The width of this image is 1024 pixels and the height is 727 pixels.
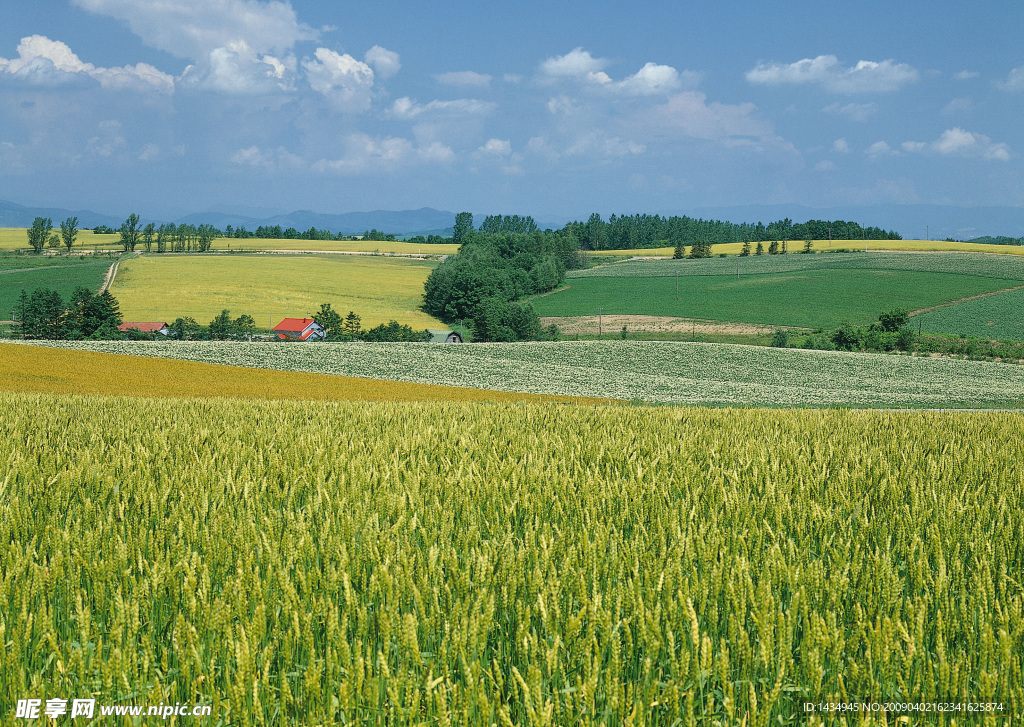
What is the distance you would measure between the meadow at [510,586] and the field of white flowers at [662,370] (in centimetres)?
2577

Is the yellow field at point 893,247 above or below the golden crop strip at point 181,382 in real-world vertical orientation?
above

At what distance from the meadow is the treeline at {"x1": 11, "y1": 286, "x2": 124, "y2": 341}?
174ft

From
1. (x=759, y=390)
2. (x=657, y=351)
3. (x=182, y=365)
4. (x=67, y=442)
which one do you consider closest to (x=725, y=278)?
(x=657, y=351)

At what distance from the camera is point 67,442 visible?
6441 mm

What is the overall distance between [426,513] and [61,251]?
135 m

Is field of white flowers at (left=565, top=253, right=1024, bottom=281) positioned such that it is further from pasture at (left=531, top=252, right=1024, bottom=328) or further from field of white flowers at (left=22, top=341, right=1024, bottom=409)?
field of white flowers at (left=22, top=341, right=1024, bottom=409)

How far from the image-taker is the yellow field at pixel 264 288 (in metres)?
74.3

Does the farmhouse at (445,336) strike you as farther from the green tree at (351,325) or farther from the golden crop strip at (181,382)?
the golden crop strip at (181,382)

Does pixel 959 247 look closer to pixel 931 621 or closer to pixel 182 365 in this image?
pixel 182 365

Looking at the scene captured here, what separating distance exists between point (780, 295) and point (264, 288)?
2388 inches

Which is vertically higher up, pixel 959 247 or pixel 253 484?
pixel 959 247

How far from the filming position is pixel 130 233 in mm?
113188

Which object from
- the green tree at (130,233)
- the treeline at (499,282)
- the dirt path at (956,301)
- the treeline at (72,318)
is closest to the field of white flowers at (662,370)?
the treeline at (72,318)

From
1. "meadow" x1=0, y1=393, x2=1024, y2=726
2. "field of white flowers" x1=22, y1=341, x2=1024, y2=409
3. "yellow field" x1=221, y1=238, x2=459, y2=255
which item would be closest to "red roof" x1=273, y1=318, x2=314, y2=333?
"field of white flowers" x1=22, y1=341, x2=1024, y2=409
